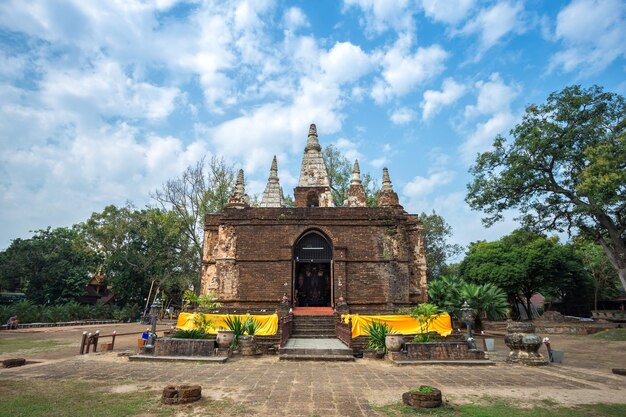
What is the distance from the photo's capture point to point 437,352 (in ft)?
34.5

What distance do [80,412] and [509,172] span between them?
65.1 feet

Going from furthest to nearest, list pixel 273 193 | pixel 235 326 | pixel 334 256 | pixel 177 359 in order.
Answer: pixel 273 193 → pixel 334 256 → pixel 235 326 → pixel 177 359

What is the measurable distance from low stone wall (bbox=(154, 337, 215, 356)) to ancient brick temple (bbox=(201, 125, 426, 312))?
17.2 feet

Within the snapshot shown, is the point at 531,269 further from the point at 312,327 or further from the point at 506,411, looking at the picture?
the point at 506,411

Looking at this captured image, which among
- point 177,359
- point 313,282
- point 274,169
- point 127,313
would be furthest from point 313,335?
point 127,313

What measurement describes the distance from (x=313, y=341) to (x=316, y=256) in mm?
4895

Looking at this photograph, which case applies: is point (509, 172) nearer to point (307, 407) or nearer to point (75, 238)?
point (307, 407)

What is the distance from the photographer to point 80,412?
5.46 metres

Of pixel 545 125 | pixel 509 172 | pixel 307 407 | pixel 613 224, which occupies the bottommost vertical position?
pixel 307 407

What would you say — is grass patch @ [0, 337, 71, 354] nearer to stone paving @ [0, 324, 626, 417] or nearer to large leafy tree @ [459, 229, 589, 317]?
stone paving @ [0, 324, 626, 417]

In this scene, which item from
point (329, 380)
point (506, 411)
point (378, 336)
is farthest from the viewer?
point (378, 336)

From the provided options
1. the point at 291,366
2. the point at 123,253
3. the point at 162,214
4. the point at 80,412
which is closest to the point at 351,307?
the point at 291,366

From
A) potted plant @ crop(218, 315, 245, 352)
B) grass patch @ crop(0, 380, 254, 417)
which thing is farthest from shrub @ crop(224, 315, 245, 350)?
grass patch @ crop(0, 380, 254, 417)

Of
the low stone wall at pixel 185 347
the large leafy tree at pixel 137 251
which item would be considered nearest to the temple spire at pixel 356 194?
the low stone wall at pixel 185 347
